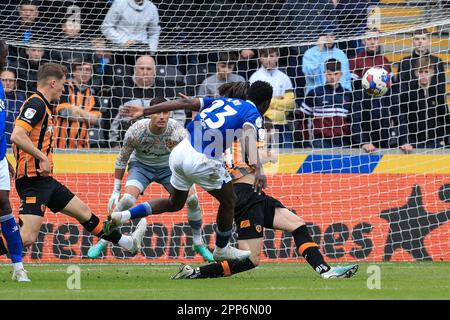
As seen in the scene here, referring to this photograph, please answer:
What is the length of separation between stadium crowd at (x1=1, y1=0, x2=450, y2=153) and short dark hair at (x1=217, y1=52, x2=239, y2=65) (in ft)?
0.07

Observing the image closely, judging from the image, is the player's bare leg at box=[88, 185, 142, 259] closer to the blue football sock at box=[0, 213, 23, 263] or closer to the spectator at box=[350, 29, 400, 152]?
the blue football sock at box=[0, 213, 23, 263]

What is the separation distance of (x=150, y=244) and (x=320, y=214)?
250 cm

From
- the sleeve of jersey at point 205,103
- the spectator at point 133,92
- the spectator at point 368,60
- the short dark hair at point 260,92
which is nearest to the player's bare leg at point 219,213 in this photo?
the sleeve of jersey at point 205,103

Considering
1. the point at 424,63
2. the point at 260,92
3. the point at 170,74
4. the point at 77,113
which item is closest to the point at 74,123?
the point at 77,113

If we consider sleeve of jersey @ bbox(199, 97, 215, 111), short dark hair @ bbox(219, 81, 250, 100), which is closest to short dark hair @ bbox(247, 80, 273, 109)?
short dark hair @ bbox(219, 81, 250, 100)

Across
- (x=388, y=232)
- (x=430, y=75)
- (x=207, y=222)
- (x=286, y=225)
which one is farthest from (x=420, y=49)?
(x=286, y=225)

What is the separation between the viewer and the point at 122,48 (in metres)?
15.5

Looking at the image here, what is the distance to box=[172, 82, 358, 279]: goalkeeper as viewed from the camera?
1036cm

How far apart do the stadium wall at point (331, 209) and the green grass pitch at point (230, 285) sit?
1640mm

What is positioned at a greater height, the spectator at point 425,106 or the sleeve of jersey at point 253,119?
the spectator at point 425,106

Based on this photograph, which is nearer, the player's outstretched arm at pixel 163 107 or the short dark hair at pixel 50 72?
the player's outstretched arm at pixel 163 107

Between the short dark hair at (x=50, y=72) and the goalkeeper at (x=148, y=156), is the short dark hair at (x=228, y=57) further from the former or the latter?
the short dark hair at (x=50, y=72)

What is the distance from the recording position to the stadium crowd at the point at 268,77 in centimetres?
1548

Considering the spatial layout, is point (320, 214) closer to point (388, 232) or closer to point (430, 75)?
point (388, 232)
